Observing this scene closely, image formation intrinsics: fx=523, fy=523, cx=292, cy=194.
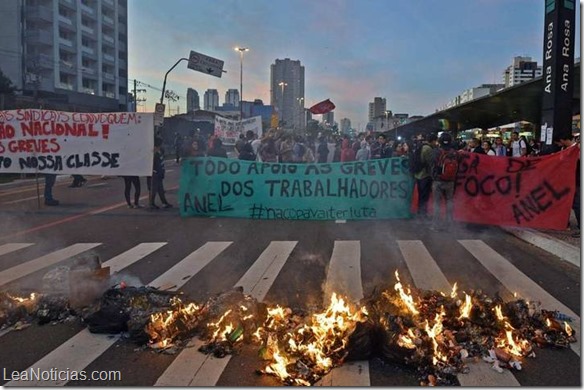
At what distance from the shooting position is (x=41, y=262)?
745 centimetres

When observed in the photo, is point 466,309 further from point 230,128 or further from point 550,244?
point 230,128

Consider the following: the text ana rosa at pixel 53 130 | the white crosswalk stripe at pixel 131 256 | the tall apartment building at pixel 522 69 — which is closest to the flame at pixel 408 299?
the white crosswalk stripe at pixel 131 256

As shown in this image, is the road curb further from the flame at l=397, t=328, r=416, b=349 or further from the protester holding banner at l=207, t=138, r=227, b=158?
the protester holding banner at l=207, t=138, r=227, b=158

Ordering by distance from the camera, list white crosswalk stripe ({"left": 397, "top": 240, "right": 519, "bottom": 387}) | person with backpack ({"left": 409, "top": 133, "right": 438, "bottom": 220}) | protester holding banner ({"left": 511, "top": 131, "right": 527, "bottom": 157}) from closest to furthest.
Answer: white crosswalk stripe ({"left": 397, "top": 240, "right": 519, "bottom": 387})
person with backpack ({"left": 409, "top": 133, "right": 438, "bottom": 220})
protester holding banner ({"left": 511, "top": 131, "right": 527, "bottom": 157})

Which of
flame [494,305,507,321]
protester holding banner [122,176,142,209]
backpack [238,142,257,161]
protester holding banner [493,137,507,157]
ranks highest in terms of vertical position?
protester holding banner [493,137,507,157]

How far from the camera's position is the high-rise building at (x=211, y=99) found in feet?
337

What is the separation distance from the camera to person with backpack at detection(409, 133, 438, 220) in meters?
10.4

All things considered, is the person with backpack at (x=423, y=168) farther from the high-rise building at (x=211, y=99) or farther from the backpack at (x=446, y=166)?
the high-rise building at (x=211, y=99)

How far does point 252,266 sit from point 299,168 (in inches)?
178

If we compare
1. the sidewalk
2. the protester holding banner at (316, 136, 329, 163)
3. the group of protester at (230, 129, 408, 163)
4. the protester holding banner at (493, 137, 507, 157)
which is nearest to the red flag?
the group of protester at (230, 129, 408, 163)

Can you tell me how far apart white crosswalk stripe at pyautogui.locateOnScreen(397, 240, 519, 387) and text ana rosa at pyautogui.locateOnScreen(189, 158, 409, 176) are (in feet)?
8.95

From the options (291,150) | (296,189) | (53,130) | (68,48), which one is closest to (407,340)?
(296,189)

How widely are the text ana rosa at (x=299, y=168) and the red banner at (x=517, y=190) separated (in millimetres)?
1441

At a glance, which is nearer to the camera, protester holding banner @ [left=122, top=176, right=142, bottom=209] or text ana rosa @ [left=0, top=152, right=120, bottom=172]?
text ana rosa @ [left=0, top=152, right=120, bottom=172]
